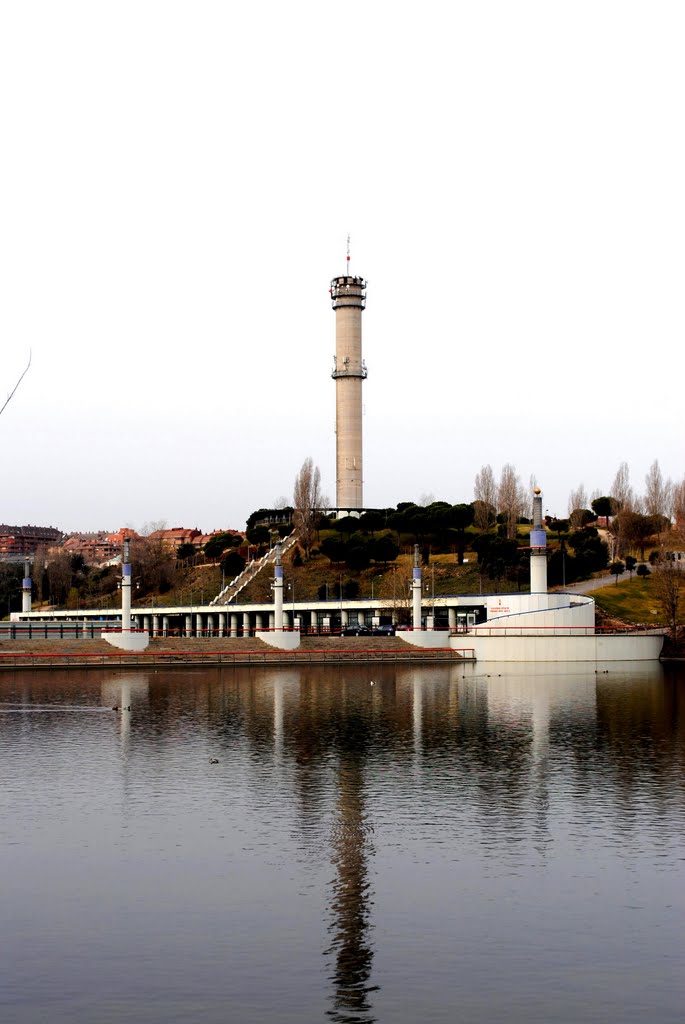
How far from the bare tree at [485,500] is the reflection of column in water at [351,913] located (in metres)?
104

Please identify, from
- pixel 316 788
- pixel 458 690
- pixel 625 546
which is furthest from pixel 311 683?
pixel 625 546

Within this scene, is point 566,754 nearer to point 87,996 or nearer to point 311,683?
point 87,996

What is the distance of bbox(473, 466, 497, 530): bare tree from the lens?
132250 millimetres

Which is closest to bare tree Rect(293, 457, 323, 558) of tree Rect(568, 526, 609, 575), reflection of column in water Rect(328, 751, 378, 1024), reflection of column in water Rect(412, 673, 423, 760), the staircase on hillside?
the staircase on hillside

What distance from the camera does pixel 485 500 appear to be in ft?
456

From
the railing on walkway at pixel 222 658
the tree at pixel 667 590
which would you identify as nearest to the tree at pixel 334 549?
the tree at pixel 667 590

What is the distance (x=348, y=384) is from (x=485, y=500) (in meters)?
25.0

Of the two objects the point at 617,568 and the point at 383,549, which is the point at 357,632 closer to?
the point at 383,549

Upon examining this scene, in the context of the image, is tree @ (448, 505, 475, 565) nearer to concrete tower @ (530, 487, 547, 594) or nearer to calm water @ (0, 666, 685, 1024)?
concrete tower @ (530, 487, 547, 594)

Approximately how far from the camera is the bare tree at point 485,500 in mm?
132250

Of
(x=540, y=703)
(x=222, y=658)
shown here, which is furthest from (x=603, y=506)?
(x=540, y=703)

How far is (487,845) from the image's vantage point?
77.2 ft

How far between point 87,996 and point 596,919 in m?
9.03

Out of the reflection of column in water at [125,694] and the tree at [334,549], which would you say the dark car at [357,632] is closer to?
the reflection of column in water at [125,694]
